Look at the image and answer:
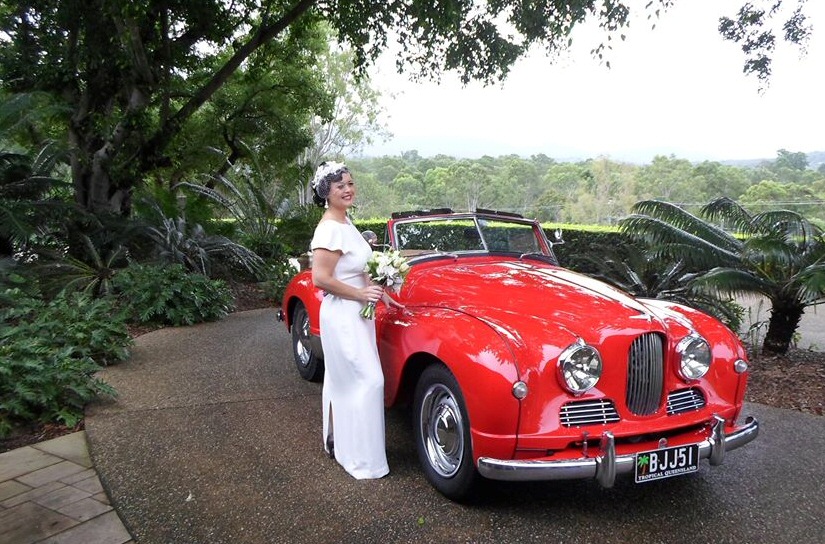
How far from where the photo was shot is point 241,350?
21.9 feet

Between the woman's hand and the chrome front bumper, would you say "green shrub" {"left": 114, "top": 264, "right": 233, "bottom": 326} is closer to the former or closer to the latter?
the woman's hand

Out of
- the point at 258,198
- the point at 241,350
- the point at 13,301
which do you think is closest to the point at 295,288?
the point at 241,350

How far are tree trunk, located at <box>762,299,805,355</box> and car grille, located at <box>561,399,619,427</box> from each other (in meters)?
4.27

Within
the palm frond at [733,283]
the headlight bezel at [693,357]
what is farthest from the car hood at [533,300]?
the palm frond at [733,283]

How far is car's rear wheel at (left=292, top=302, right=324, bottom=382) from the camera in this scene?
17.9 feet

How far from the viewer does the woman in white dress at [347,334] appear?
3.52 metres

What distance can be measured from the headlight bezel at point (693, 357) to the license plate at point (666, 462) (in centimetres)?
38

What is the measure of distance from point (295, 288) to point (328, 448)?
2.07m

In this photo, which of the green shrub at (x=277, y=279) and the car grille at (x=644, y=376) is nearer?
the car grille at (x=644, y=376)

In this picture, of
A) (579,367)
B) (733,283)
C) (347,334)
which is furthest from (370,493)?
(733,283)

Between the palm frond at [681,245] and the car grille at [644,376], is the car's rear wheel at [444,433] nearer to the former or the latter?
the car grille at [644,376]

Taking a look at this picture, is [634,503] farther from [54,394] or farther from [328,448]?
[54,394]

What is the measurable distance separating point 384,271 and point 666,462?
1826mm

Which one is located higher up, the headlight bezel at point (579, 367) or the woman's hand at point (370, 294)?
the woman's hand at point (370, 294)
